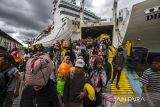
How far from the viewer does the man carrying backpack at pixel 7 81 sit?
512cm

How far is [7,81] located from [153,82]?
8.56ft

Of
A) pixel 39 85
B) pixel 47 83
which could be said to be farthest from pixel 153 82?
pixel 39 85

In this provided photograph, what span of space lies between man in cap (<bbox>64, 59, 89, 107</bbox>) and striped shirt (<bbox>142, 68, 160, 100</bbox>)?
3.66ft

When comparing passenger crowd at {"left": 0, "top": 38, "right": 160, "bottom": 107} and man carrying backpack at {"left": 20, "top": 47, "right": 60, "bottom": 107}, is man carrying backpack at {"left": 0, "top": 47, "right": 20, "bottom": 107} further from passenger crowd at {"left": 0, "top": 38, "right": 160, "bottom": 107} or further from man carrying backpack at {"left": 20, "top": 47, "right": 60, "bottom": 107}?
man carrying backpack at {"left": 20, "top": 47, "right": 60, "bottom": 107}

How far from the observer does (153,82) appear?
454 centimetres

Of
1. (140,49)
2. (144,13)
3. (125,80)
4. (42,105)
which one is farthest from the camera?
(144,13)

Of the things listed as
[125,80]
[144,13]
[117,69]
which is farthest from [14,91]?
[144,13]

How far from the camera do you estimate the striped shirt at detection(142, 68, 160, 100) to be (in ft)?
14.7

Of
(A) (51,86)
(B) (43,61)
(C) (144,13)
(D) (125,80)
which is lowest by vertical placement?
(D) (125,80)

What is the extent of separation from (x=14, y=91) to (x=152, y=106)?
2.62 metres

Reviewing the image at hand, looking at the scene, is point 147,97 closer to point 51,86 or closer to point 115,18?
point 51,86

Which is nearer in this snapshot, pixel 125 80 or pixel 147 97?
pixel 147 97

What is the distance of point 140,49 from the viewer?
15992mm

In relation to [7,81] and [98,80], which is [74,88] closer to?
[98,80]
